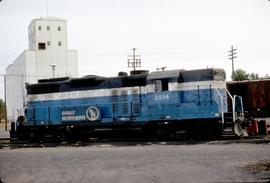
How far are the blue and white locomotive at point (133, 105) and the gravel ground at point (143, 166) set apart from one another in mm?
3959

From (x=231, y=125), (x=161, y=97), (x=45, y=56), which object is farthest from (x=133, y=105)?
(x=45, y=56)

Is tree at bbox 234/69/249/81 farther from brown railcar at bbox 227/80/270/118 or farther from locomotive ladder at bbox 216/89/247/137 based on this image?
locomotive ladder at bbox 216/89/247/137

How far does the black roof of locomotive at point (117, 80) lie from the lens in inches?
813

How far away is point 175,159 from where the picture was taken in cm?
1333

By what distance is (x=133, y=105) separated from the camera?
70.8 ft

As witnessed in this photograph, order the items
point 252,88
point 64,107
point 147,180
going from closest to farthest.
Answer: point 147,180 < point 64,107 < point 252,88

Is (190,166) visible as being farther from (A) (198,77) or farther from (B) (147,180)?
(A) (198,77)

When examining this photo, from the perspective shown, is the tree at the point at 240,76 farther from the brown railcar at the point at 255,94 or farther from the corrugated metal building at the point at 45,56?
the brown railcar at the point at 255,94

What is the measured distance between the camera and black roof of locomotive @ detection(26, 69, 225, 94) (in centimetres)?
2066

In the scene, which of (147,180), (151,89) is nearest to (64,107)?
(151,89)

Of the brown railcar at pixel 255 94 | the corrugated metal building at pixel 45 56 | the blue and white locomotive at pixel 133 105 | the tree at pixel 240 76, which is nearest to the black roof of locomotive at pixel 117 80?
the blue and white locomotive at pixel 133 105

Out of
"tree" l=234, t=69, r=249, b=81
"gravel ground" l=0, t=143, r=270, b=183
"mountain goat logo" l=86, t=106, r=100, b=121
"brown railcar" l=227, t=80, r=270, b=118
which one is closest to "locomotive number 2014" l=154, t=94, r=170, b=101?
"mountain goat logo" l=86, t=106, r=100, b=121

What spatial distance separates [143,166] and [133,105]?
9670 mm

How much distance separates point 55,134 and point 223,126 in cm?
925
